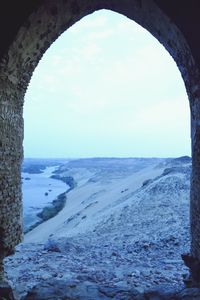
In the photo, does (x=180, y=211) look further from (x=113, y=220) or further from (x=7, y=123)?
(x=7, y=123)

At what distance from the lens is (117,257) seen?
29.7 feet

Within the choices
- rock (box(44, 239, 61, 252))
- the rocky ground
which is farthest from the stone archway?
rock (box(44, 239, 61, 252))

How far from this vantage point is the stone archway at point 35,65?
5.02 meters

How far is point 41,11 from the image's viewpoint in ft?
16.4

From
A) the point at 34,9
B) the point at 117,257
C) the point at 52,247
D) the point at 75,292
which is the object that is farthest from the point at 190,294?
the point at 52,247

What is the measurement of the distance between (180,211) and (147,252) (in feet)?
13.9

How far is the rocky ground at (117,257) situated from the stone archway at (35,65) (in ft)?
3.81

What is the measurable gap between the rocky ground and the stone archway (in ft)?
3.81

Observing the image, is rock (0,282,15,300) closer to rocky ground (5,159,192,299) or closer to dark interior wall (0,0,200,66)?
rocky ground (5,159,192,299)

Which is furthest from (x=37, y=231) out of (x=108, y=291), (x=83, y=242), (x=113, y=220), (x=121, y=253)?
(x=108, y=291)

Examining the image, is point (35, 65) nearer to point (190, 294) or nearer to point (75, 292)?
point (75, 292)

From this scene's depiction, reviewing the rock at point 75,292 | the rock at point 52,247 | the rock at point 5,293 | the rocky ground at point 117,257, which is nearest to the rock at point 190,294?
the rocky ground at point 117,257

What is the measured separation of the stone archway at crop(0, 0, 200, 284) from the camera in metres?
5.02

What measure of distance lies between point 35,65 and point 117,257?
204 inches
